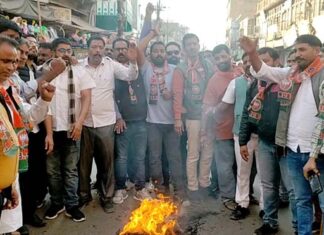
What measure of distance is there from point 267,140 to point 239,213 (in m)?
1.26

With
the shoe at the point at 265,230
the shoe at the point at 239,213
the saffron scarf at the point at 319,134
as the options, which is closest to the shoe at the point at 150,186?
the shoe at the point at 239,213

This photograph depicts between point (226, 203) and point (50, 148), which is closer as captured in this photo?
point (50, 148)

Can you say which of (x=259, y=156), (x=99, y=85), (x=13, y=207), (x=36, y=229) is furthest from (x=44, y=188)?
(x=259, y=156)

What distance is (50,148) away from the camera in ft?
14.4

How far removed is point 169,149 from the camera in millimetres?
5445

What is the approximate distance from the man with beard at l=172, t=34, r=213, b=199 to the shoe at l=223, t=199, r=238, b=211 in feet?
1.73

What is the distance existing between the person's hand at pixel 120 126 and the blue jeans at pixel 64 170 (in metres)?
0.77

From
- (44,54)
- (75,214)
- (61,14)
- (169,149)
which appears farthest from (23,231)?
(61,14)

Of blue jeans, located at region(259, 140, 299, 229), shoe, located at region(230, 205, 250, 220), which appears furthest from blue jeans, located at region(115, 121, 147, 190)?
blue jeans, located at region(259, 140, 299, 229)

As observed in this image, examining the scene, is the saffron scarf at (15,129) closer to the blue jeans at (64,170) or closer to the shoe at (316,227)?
the blue jeans at (64,170)

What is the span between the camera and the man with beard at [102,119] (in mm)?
4883

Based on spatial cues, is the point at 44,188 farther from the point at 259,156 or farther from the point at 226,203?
the point at 259,156

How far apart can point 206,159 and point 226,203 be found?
0.74 metres

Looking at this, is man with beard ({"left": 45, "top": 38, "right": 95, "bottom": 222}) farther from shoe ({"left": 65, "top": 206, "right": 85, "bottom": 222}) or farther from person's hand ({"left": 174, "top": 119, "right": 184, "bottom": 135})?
person's hand ({"left": 174, "top": 119, "right": 184, "bottom": 135})
